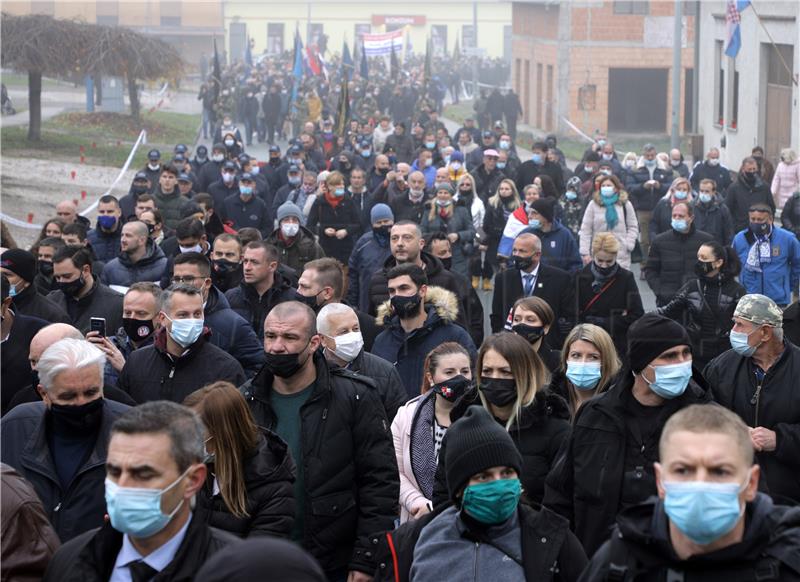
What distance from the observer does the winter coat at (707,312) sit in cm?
1089

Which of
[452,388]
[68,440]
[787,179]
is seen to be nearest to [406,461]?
[452,388]

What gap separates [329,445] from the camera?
6242 millimetres

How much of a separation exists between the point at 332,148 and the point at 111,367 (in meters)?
24.9

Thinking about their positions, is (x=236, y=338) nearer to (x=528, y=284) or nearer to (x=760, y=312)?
(x=760, y=312)

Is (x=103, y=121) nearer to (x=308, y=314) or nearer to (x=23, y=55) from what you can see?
(x=23, y=55)

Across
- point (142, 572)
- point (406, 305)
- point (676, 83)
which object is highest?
point (676, 83)

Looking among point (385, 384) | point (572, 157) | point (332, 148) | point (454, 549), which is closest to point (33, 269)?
point (385, 384)

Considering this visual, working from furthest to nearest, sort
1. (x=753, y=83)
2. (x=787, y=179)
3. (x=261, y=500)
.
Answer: (x=753, y=83)
(x=787, y=179)
(x=261, y=500)

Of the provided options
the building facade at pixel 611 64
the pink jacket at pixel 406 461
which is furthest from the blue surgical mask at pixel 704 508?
the building facade at pixel 611 64

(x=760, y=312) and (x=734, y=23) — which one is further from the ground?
(x=734, y=23)

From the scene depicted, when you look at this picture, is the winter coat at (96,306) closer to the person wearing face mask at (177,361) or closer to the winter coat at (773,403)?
the person wearing face mask at (177,361)

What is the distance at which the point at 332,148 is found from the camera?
32.5 meters

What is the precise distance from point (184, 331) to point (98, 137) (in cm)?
3861

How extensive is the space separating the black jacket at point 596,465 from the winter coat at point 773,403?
1201 mm
